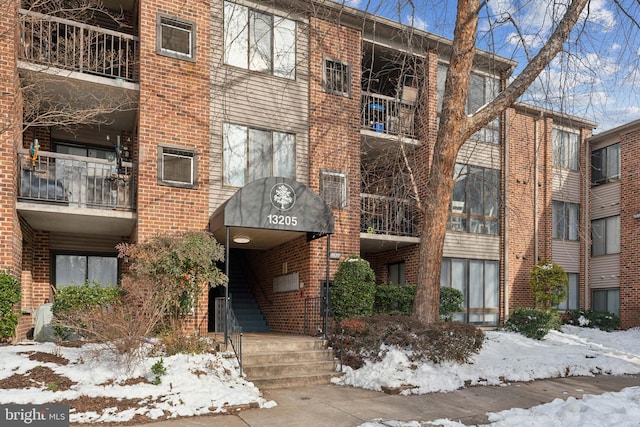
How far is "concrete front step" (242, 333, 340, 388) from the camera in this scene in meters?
8.63

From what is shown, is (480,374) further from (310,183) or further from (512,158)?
(512,158)

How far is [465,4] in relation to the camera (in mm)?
10062

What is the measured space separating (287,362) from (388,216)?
6.57 meters

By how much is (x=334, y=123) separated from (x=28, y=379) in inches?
372

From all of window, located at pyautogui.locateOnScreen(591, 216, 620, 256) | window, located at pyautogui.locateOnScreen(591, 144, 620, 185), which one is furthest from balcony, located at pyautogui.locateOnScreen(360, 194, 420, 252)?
window, located at pyautogui.locateOnScreen(591, 144, 620, 185)

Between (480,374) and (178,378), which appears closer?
(178,378)

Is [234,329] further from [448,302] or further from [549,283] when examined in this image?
[549,283]

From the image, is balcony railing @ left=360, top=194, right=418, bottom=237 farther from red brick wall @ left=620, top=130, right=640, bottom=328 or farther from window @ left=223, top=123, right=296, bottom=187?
red brick wall @ left=620, top=130, right=640, bottom=328

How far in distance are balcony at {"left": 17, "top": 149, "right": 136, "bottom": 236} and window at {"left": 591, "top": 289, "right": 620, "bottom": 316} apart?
17.5 meters

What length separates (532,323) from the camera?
14.3 m

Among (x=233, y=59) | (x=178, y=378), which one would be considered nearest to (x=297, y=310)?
(x=178, y=378)

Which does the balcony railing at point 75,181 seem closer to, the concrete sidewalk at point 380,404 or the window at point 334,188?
the window at point 334,188

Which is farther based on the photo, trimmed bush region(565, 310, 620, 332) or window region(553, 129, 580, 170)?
window region(553, 129, 580, 170)

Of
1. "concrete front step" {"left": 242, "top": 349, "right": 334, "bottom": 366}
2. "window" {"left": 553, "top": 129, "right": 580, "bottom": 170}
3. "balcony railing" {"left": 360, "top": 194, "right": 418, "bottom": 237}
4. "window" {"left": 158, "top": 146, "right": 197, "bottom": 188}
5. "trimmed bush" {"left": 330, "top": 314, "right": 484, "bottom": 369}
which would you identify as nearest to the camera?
"concrete front step" {"left": 242, "top": 349, "right": 334, "bottom": 366}
